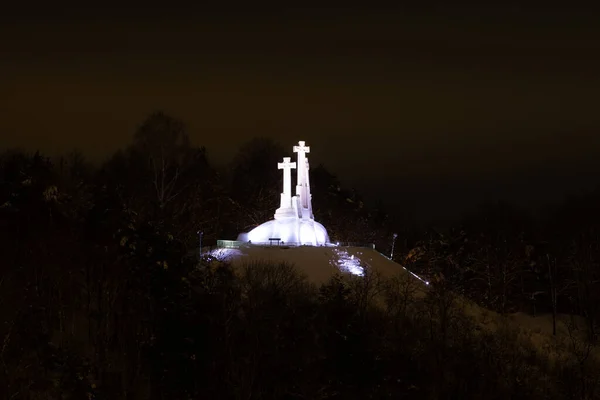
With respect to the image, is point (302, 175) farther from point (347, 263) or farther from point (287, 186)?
point (347, 263)

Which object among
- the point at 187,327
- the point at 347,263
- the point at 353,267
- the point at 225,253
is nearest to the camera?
the point at 187,327

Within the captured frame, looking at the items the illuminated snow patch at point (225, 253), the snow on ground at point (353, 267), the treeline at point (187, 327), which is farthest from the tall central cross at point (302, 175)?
the treeline at point (187, 327)

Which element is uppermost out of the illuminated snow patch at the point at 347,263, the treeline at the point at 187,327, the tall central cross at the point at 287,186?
the tall central cross at the point at 287,186

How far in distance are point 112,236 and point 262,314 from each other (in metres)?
8.73

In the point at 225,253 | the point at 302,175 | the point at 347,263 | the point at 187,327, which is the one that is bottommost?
the point at 187,327

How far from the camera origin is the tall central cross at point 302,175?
60.2 m

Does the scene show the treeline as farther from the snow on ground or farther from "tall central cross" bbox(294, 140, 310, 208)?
"tall central cross" bbox(294, 140, 310, 208)

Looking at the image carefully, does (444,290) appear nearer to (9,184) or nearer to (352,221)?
(9,184)

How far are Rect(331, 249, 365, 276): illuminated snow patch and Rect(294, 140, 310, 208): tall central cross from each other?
6148mm

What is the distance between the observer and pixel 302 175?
60.9 m

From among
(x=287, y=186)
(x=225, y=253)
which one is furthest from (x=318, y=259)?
Result: (x=287, y=186)

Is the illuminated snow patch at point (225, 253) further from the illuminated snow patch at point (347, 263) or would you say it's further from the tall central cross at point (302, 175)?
the tall central cross at point (302, 175)

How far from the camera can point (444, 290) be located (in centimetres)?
4638

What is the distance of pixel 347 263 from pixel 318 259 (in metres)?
2.09
